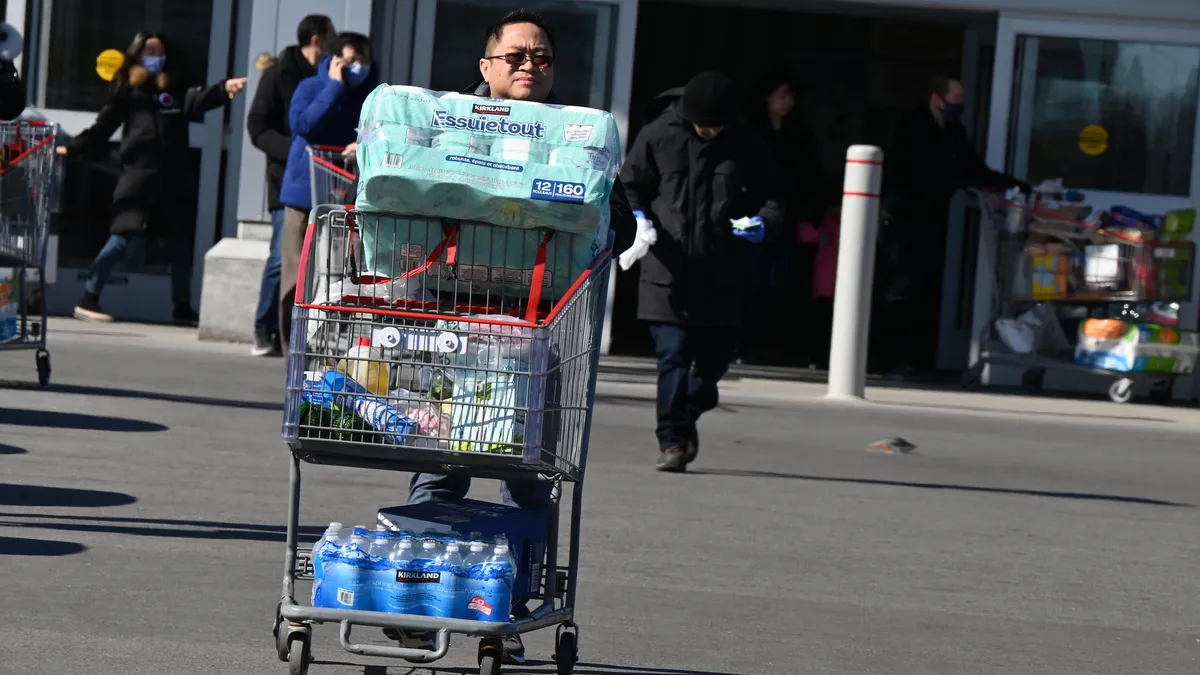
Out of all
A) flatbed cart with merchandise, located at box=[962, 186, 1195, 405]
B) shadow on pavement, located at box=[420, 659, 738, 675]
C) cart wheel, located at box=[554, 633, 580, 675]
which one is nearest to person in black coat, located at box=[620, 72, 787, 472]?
shadow on pavement, located at box=[420, 659, 738, 675]

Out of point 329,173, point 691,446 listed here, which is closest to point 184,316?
point 329,173

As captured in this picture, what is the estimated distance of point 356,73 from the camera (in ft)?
40.7

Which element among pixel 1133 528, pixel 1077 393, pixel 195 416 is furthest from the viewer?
pixel 1077 393

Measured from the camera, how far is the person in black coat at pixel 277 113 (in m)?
13.3

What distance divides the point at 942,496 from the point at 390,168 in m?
5.96

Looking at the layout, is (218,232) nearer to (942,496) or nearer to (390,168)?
(942,496)

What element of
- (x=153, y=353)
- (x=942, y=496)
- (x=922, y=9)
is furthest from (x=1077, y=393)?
(x=153, y=353)

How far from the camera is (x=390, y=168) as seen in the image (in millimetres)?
4852

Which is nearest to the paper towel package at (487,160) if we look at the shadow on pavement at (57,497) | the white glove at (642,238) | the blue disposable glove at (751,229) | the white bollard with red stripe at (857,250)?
the shadow on pavement at (57,497)

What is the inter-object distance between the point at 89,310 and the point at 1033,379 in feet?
22.9

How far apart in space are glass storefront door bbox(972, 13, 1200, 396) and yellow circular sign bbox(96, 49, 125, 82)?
660 centimetres

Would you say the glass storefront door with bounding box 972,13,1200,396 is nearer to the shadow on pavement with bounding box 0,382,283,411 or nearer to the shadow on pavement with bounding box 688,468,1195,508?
the shadow on pavement with bounding box 688,468,1195,508

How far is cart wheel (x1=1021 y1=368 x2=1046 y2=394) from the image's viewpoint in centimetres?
1555

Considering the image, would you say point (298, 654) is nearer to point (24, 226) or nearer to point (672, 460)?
point (672, 460)
